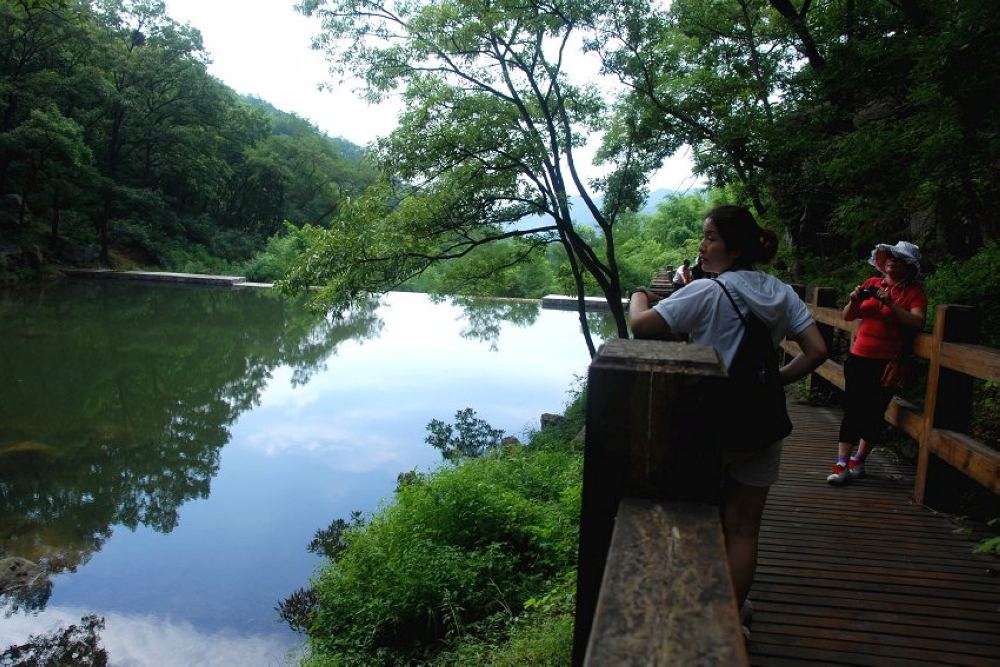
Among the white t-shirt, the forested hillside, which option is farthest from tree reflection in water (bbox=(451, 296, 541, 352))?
the white t-shirt

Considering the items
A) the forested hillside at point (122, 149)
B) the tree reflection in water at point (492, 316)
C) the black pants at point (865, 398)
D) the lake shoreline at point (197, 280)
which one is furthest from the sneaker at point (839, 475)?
the lake shoreline at point (197, 280)

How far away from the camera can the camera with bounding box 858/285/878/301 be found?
379 cm

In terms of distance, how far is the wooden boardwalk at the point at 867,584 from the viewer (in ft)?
7.84

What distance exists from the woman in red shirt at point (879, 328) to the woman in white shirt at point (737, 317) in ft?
6.25

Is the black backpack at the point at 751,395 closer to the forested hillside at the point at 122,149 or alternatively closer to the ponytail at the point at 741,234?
the ponytail at the point at 741,234

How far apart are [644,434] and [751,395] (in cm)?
88

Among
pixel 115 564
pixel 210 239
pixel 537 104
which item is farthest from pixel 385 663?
pixel 210 239

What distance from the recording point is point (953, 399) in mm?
3527

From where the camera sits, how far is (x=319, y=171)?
4812 centimetres

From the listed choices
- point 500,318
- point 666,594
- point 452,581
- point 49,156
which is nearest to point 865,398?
point 452,581

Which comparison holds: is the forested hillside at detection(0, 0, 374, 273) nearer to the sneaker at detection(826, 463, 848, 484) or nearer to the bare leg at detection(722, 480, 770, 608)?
the sneaker at detection(826, 463, 848, 484)

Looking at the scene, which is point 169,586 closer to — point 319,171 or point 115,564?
point 115,564

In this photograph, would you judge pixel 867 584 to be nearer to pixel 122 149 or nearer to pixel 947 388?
pixel 947 388

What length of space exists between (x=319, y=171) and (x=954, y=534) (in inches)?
1917
